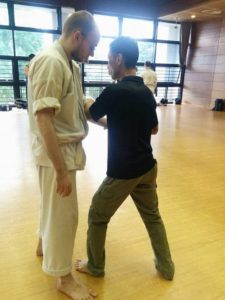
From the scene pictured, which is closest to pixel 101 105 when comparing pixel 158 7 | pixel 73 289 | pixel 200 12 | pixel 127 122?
pixel 127 122

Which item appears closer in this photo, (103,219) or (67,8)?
(103,219)

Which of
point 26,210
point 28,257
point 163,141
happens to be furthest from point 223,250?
point 163,141

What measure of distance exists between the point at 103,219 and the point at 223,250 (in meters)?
1.00

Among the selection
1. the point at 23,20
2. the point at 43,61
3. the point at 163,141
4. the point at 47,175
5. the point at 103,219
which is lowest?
the point at 163,141

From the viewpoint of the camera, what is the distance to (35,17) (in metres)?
8.30

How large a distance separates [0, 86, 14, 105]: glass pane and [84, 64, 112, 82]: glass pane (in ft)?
8.42

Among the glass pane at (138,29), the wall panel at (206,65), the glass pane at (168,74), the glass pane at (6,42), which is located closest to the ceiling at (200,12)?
the wall panel at (206,65)

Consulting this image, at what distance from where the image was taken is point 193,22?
10.0 metres

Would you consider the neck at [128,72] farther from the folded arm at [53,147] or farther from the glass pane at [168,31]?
the glass pane at [168,31]

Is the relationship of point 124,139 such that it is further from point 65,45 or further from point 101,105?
point 65,45

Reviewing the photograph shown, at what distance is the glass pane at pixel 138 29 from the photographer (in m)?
9.62

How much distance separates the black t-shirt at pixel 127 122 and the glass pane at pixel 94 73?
333 inches

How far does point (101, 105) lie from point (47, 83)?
29cm

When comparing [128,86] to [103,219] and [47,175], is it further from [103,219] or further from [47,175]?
[103,219]
